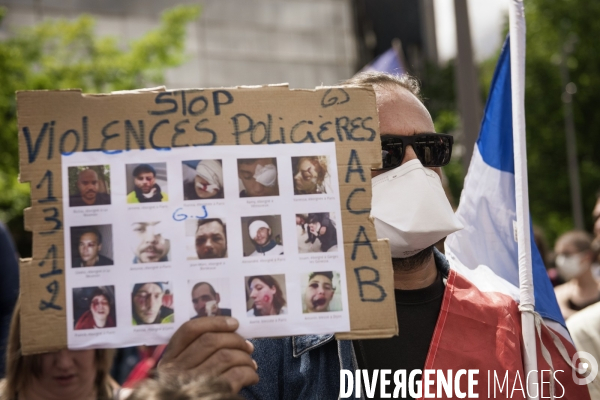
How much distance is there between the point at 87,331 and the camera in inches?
77.1

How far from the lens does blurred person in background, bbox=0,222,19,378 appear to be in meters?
3.96

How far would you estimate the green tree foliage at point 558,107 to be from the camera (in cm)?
2678

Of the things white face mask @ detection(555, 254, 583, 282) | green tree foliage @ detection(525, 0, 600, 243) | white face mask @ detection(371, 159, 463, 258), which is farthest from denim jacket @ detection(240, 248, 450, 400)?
green tree foliage @ detection(525, 0, 600, 243)

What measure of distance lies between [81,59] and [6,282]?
12.2 m

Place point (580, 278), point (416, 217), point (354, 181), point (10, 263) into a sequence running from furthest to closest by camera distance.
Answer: point (580, 278) → point (10, 263) → point (416, 217) → point (354, 181)

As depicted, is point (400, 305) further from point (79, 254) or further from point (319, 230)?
point (79, 254)

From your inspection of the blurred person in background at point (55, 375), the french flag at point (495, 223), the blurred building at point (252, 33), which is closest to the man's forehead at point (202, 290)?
the french flag at point (495, 223)

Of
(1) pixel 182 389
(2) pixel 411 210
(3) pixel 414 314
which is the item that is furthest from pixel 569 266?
(1) pixel 182 389

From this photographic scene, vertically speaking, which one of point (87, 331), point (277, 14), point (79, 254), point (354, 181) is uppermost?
point (277, 14)

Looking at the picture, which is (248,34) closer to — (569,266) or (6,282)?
(569,266)

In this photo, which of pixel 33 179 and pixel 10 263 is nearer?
pixel 33 179

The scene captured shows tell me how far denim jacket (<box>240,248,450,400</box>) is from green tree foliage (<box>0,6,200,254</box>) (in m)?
12.5

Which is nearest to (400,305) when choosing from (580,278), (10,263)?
(10,263)

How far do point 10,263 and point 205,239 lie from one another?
232 centimetres
